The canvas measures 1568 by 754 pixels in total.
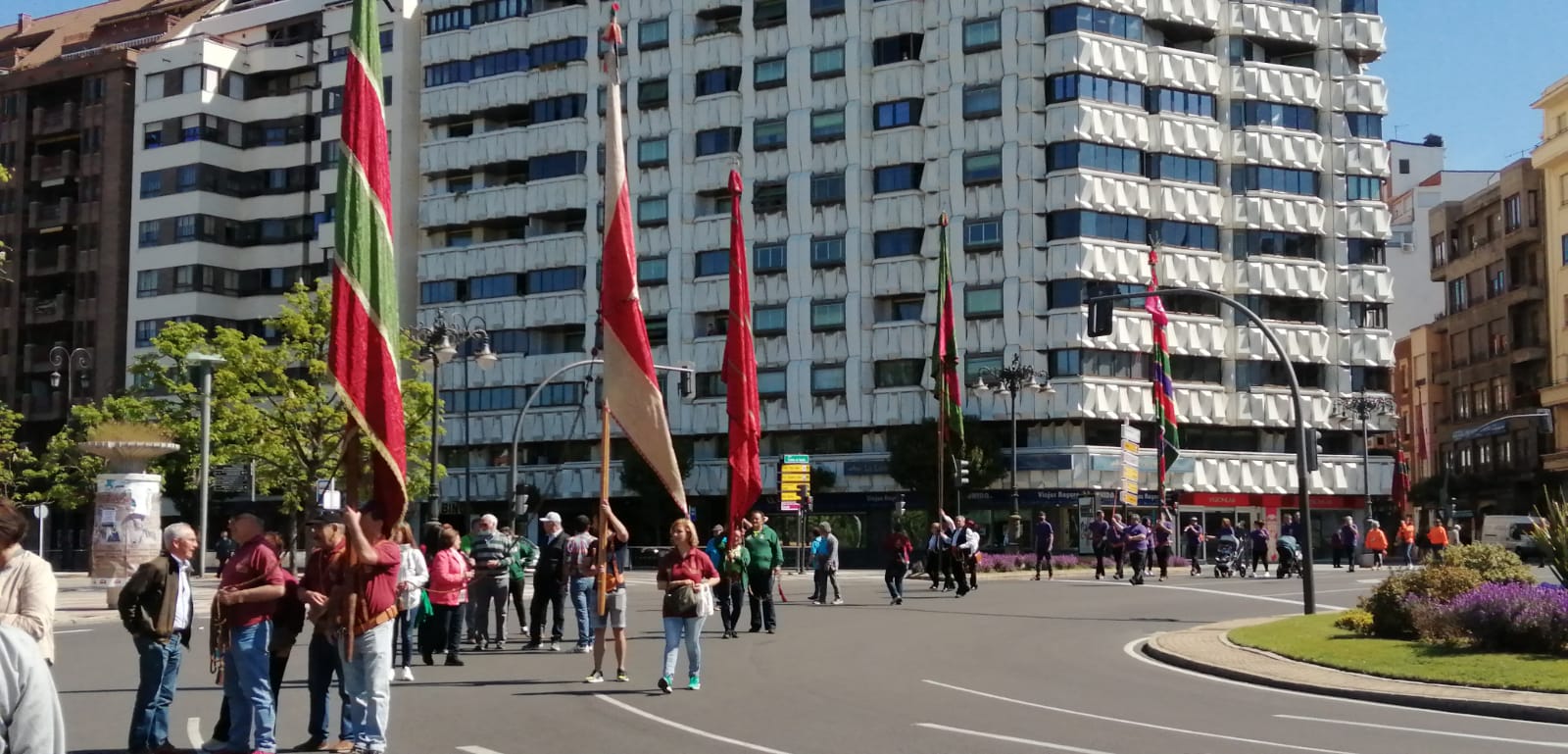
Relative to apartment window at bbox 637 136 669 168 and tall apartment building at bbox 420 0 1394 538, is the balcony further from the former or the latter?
apartment window at bbox 637 136 669 168

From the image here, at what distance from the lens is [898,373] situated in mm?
71812

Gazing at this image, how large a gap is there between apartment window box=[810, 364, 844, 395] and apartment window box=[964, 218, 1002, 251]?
24.4ft

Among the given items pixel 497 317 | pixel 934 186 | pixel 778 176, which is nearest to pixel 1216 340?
pixel 934 186

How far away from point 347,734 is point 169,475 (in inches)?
2687

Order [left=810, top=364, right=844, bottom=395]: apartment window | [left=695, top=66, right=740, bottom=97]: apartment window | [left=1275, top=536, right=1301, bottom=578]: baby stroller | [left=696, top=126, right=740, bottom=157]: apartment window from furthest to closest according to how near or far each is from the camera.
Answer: [left=695, top=66, right=740, bottom=97]: apartment window
[left=696, top=126, right=740, bottom=157]: apartment window
[left=810, top=364, right=844, bottom=395]: apartment window
[left=1275, top=536, right=1301, bottom=578]: baby stroller

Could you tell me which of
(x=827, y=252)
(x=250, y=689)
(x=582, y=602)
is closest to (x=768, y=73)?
(x=827, y=252)

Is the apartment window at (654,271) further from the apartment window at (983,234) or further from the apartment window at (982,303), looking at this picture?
the apartment window at (982,303)

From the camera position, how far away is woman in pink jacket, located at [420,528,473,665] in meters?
19.1

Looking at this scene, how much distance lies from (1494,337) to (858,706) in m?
79.1

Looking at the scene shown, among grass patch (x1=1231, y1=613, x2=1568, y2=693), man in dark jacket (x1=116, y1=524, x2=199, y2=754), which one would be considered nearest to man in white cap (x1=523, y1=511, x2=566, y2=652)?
grass patch (x1=1231, y1=613, x2=1568, y2=693)

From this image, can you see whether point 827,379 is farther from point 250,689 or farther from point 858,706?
point 250,689

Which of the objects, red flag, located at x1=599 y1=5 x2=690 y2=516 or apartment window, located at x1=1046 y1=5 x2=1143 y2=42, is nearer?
red flag, located at x1=599 y1=5 x2=690 y2=516

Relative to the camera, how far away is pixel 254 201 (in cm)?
8762

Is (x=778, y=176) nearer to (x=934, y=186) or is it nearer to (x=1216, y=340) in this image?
(x=934, y=186)
